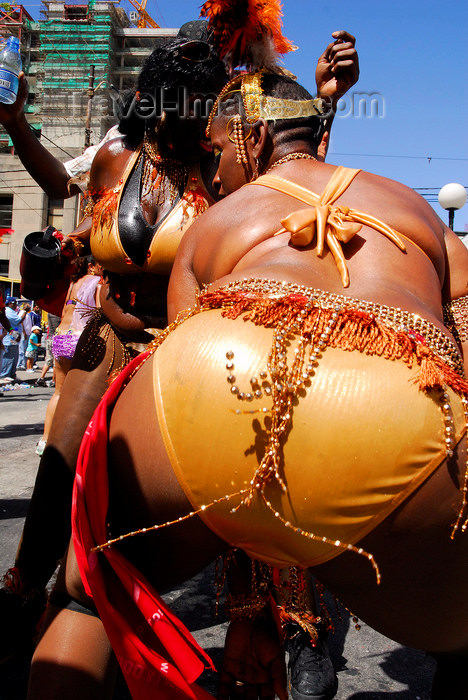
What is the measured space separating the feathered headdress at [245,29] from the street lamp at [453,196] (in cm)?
965

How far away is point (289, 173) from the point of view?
1.52 m

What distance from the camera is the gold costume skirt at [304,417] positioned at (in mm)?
979

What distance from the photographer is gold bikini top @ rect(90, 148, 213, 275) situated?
88.6 inches

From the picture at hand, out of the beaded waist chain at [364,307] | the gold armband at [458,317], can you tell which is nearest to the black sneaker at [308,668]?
the gold armband at [458,317]

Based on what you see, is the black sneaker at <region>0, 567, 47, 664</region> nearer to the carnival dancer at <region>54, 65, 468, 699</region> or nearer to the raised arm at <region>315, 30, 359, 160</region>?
the carnival dancer at <region>54, 65, 468, 699</region>

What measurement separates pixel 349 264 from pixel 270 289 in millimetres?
227

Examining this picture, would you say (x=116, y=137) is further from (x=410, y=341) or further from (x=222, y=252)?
(x=410, y=341)

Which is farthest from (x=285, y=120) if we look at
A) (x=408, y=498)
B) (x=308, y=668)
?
(x=308, y=668)

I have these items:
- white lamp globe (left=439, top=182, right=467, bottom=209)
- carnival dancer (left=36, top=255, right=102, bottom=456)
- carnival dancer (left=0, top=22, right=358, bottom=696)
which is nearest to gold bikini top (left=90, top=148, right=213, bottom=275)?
carnival dancer (left=0, top=22, right=358, bottom=696)

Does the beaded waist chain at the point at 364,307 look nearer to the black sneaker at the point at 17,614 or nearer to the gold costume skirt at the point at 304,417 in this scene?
the gold costume skirt at the point at 304,417

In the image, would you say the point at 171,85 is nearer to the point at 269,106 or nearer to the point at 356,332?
the point at 269,106

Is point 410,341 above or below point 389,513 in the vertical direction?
above

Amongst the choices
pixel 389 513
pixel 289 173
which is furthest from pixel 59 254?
pixel 389 513

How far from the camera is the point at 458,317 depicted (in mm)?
1515
